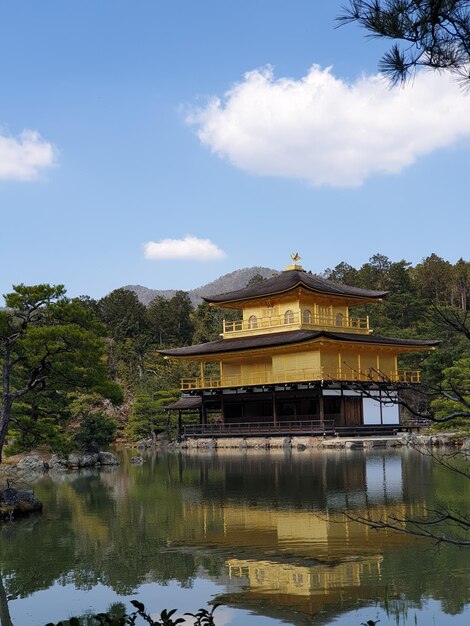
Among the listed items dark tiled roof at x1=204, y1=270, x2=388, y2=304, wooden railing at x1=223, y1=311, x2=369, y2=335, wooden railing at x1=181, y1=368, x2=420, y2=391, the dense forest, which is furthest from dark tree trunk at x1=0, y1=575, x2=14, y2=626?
wooden railing at x1=223, y1=311, x2=369, y2=335

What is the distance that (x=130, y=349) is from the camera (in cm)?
6378

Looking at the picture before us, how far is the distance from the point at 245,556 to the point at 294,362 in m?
29.9

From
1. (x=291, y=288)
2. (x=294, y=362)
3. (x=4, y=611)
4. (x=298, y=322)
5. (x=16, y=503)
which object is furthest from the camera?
(x=298, y=322)

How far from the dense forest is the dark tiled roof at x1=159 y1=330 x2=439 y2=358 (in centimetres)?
220

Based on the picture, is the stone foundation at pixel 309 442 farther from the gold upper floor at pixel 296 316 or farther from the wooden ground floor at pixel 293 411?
the gold upper floor at pixel 296 316

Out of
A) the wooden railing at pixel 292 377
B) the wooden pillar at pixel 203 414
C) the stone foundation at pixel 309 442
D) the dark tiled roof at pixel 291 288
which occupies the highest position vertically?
the dark tiled roof at pixel 291 288

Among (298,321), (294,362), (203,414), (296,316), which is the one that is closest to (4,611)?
(294,362)

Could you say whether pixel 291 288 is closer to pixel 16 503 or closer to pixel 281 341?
Answer: pixel 281 341

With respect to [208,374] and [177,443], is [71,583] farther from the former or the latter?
[208,374]

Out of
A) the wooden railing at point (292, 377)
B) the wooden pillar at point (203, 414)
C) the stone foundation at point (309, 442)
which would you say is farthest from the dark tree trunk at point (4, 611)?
the wooden pillar at point (203, 414)

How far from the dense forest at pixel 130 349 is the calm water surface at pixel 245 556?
196 cm

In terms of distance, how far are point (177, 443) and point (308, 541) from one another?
31105mm

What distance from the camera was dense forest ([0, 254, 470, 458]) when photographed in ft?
54.0

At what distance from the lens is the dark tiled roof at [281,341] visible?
122 feet
